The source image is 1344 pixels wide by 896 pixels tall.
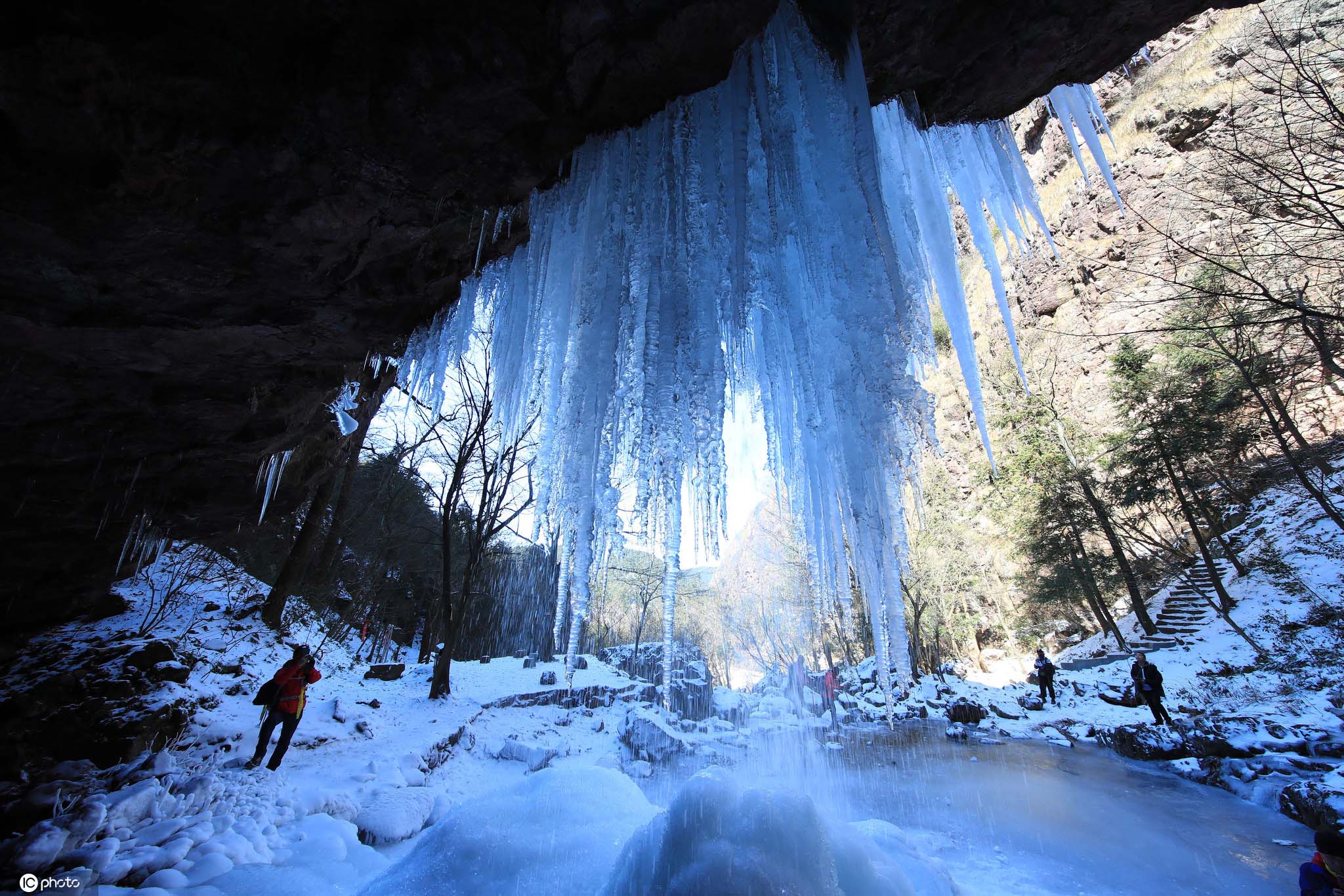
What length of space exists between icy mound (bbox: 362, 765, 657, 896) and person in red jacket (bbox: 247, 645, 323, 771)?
2823mm

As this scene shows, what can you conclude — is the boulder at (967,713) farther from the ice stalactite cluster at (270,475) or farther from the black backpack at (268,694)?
the ice stalactite cluster at (270,475)

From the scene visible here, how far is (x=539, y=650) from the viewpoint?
25.5 m


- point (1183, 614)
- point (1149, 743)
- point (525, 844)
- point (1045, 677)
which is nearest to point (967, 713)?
point (1045, 677)

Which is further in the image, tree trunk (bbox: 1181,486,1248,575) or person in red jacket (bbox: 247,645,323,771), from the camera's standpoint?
tree trunk (bbox: 1181,486,1248,575)

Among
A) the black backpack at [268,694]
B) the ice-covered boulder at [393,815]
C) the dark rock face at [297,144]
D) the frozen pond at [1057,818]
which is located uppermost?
the dark rock face at [297,144]

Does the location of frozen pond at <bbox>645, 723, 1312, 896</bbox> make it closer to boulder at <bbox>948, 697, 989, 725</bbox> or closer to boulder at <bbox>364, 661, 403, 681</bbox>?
boulder at <bbox>948, 697, 989, 725</bbox>

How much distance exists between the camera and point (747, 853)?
9.47ft

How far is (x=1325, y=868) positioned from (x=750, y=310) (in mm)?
4805

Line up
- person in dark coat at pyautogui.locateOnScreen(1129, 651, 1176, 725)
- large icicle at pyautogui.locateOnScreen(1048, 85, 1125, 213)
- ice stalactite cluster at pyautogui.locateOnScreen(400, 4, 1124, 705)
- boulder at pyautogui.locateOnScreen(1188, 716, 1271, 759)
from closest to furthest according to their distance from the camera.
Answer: ice stalactite cluster at pyautogui.locateOnScreen(400, 4, 1124, 705), large icicle at pyautogui.locateOnScreen(1048, 85, 1125, 213), boulder at pyautogui.locateOnScreen(1188, 716, 1271, 759), person in dark coat at pyautogui.locateOnScreen(1129, 651, 1176, 725)

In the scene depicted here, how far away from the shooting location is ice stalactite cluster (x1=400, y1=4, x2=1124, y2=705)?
2.97 meters

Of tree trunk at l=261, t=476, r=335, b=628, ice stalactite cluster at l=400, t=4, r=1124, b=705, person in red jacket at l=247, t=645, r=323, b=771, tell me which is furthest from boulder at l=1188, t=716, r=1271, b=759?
tree trunk at l=261, t=476, r=335, b=628

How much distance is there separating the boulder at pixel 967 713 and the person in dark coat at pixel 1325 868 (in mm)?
12308

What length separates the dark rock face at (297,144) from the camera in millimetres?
2297

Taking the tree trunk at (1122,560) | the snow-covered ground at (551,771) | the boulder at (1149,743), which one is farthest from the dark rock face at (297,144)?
the tree trunk at (1122,560)
